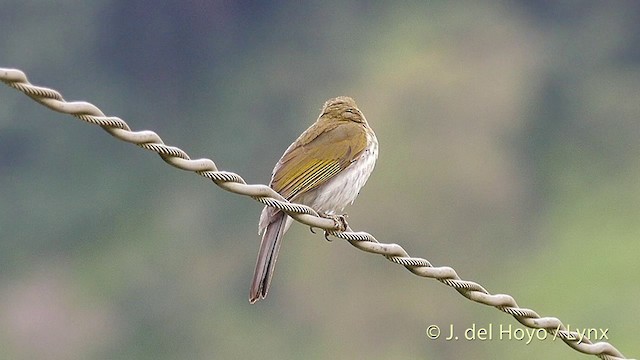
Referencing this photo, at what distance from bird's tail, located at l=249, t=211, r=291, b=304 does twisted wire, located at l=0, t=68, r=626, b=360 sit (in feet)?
3.42

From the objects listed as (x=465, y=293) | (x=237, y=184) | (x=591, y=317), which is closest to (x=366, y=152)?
(x=465, y=293)

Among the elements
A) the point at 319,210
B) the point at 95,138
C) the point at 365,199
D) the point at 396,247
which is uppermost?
the point at 95,138

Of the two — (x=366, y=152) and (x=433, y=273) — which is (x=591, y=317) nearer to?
(x=366, y=152)

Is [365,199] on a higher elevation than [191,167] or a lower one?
higher

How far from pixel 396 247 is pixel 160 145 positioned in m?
1.19

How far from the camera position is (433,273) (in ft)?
15.5

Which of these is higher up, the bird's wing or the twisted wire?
the bird's wing

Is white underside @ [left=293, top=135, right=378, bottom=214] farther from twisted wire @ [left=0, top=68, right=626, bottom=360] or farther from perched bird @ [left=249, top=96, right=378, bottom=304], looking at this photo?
twisted wire @ [left=0, top=68, right=626, bottom=360]

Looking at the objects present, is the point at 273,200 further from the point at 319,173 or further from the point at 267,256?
the point at 319,173

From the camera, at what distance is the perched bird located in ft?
20.3

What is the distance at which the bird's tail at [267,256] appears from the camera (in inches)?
232

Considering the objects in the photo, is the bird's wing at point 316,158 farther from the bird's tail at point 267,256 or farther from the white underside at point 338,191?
the bird's tail at point 267,256

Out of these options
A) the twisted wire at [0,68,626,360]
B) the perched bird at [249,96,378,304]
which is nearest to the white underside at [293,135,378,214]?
the perched bird at [249,96,378,304]

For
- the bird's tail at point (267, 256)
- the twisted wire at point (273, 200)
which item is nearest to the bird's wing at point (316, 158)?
the bird's tail at point (267, 256)
